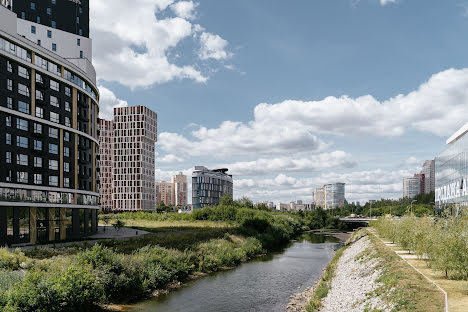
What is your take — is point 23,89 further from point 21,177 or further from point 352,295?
point 352,295

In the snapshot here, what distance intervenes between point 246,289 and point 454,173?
64.6m

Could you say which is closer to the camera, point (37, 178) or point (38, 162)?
point (37, 178)

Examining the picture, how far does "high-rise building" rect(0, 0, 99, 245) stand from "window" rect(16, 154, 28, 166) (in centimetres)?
17

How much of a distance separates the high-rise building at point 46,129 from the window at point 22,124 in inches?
6.4

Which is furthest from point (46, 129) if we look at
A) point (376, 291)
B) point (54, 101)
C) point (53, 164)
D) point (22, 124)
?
point (376, 291)

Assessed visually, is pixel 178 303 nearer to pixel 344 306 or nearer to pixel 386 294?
pixel 344 306

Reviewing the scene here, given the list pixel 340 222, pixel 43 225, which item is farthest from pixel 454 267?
pixel 340 222

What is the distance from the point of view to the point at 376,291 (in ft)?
91.8

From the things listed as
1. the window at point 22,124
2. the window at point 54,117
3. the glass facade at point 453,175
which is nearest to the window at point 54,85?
the window at point 54,117

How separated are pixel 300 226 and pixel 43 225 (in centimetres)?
9564

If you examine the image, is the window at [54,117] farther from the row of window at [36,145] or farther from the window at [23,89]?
the window at [23,89]

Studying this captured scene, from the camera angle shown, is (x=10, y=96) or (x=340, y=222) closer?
(x=10, y=96)

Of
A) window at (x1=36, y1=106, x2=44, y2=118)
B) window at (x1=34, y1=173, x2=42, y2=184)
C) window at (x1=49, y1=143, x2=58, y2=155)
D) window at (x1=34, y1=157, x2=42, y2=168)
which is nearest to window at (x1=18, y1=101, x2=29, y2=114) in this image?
window at (x1=36, y1=106, x2=44, y2=118)

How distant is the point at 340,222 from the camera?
162000 mm
